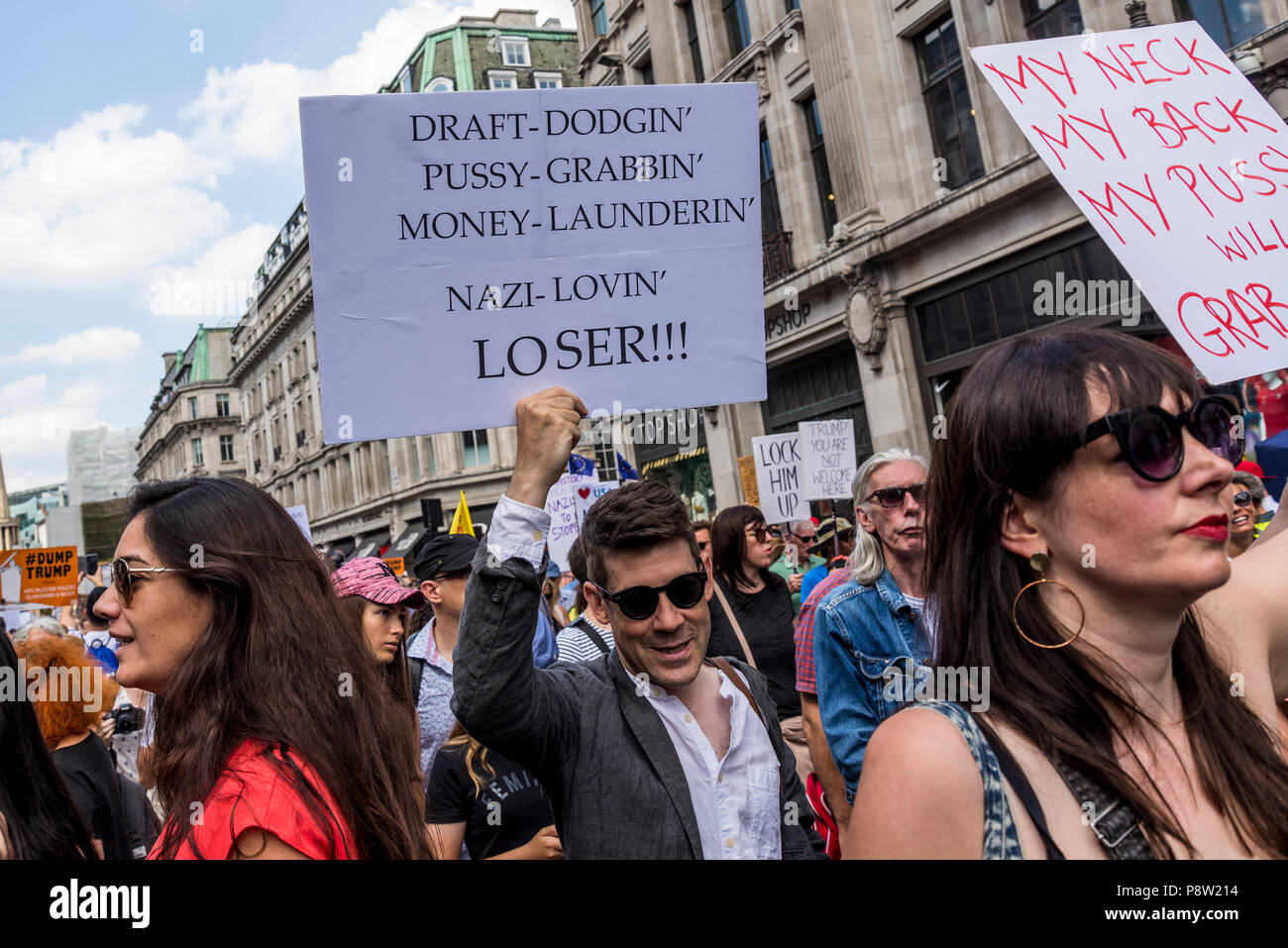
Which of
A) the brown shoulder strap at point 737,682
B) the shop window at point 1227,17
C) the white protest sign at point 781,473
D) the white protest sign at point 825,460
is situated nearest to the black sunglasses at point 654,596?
the brown shoulder strap at point 737,682

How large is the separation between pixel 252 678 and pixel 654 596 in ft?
3.34

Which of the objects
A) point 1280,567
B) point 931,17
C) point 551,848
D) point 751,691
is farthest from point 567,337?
point 931,17

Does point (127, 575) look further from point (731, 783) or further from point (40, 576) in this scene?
point (40, 576)

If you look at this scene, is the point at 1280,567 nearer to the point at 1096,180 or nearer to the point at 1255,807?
the point at 1255,807

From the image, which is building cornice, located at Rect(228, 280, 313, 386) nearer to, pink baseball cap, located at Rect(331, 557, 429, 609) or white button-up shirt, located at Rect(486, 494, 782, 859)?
pink baseball cap, located at Rect(331, 557, 429, 609)

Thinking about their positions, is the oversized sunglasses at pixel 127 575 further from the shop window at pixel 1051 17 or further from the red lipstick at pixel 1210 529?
the shop window at pixel 1051 17

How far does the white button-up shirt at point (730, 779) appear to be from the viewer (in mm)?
2361

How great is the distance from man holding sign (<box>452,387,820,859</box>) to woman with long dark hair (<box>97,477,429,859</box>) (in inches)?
10.7

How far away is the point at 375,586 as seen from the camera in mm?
4348

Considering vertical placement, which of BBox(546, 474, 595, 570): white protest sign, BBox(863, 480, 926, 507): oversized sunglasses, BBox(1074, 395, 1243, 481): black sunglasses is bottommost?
BBox(1074, 395, 1243, 481): black sunglasses

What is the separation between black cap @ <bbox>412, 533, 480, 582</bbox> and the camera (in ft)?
14.8

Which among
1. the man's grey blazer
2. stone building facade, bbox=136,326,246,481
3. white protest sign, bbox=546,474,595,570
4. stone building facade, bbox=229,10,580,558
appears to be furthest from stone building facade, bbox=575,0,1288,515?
stone building facade, bbox=136,326,246,481

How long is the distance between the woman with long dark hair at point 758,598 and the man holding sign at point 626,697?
7.84 ft

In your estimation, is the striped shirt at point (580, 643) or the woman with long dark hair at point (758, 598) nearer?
the striped shirt at point (580, 643)
